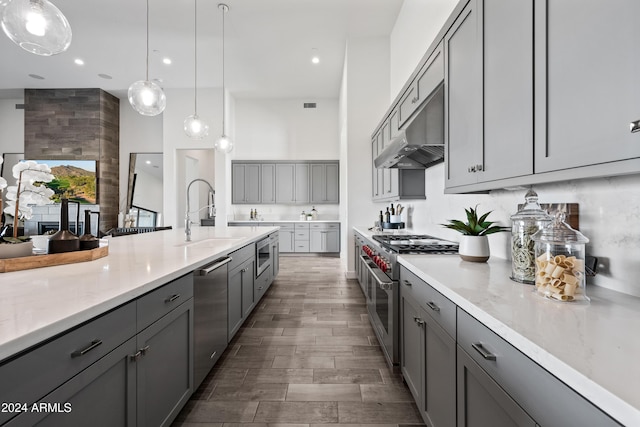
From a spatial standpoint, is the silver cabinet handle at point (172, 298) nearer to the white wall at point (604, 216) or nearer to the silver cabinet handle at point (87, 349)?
the silver cabinet handle at point (87, 349)

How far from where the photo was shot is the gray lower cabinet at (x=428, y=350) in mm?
1183

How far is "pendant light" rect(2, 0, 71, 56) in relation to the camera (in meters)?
1.61

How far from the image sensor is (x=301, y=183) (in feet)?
25.3

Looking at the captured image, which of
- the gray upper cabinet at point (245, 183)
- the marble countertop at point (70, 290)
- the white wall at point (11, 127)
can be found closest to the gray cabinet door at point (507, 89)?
the marble countertop at point (70, 290)

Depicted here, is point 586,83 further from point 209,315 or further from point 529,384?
point 209,315

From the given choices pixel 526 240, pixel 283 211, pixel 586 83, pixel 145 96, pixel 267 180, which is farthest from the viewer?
pixel 283 211

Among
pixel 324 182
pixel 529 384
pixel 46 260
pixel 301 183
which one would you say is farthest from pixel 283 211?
pixel 529 384

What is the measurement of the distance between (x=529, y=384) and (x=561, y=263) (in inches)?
18.7

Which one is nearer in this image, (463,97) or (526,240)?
(526,240)

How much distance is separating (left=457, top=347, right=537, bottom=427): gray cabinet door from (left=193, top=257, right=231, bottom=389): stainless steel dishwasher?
136 cm

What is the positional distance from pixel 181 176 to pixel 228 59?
3.10 metres

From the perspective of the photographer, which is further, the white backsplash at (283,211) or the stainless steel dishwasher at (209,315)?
the white backsplash at (283,211)

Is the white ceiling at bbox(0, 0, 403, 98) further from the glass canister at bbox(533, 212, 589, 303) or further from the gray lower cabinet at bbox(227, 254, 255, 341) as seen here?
the glass canister at bbox(533, 212, 589, 303)

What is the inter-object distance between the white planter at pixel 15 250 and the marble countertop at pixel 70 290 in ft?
0.46
